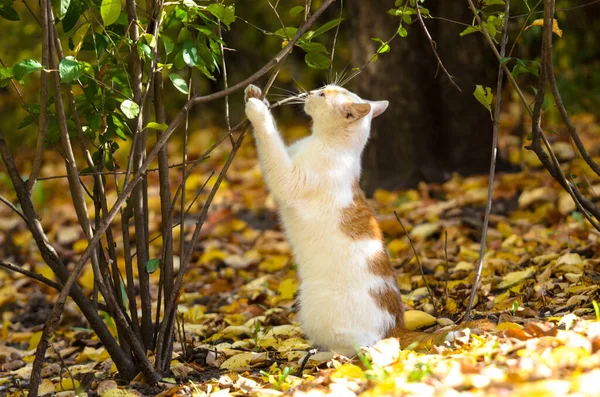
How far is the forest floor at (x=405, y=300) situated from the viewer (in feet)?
6.88

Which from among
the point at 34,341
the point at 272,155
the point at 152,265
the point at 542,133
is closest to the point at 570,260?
the point at 542,133

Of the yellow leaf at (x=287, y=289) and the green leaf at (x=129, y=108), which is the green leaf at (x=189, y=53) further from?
the yellow leaf at (x=287, y=289)

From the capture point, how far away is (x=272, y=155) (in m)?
2.94

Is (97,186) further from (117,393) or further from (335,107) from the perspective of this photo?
(335,107)

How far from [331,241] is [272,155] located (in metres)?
0.41

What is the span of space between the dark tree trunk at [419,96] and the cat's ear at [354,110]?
7.28 ft

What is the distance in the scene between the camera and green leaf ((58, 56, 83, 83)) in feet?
7.35

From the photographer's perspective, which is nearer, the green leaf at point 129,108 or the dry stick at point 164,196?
the green leaf at point 129,108

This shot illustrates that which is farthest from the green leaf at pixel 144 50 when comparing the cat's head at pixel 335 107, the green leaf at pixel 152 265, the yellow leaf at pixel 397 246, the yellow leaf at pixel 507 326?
the yellow leaf at pixel 397 246

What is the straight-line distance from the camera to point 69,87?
2535mm

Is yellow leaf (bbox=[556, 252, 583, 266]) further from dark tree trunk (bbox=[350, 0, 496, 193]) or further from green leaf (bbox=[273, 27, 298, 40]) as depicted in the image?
dark tree trunk (bbox=[350, 0, 496, 193])

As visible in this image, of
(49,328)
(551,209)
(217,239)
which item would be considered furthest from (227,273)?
(49,328)

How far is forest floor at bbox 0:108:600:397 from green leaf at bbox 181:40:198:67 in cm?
104

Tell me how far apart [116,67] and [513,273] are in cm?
209
